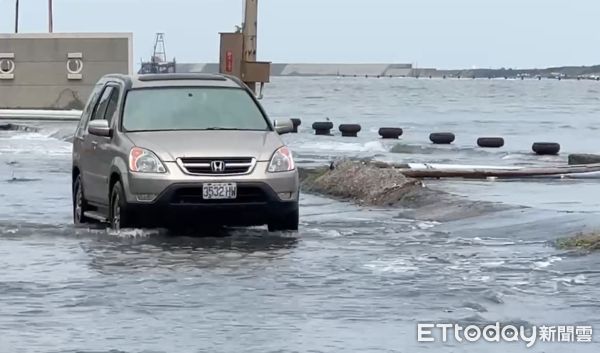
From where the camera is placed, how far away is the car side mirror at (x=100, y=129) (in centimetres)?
1414

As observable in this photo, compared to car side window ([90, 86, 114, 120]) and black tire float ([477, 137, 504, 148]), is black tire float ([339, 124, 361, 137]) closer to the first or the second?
black tire float ([477, 137, 504, 148])

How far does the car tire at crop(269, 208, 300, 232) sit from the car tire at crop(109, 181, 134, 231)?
148 cm

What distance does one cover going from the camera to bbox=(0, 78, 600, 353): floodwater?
27.8ft

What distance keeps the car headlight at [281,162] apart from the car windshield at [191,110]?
26.0 inches

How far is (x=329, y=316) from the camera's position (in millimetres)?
9141

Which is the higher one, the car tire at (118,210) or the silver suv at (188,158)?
the silver suv at (188,158)

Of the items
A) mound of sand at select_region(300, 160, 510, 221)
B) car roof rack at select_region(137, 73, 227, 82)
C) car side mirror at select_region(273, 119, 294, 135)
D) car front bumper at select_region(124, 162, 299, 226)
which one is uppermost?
car roof rack at select_region(137, 73, 227, 82)

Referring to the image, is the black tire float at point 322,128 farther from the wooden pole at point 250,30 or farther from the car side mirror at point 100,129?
the car side mirror at point 100,129

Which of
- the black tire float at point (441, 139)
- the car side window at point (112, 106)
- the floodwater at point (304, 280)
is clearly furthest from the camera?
the black tire float at point (441, 139)

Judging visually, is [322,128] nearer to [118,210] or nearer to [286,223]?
[286,223]

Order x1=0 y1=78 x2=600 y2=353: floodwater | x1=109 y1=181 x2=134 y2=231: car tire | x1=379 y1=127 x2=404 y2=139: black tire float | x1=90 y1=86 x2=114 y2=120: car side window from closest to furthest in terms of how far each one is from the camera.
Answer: x1=0 y1=78 x2=600 y2=353: floodwater, x1=109 y1=181 x2=134 y2=231: car tire, x1=90 y1=86 x2=114 y2=120: car side window, x1=379 y1=127 x2=404 y2=139: black tire float

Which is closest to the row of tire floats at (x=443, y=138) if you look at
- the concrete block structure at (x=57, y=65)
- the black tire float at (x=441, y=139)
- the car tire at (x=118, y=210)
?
the black tire float at (x=441, y=139)

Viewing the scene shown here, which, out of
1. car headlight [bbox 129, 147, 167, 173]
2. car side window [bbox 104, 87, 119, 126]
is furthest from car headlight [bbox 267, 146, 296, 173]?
car side window [bbox 104, 87, 119, 126]

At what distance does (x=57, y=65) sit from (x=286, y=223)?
1496 inches
